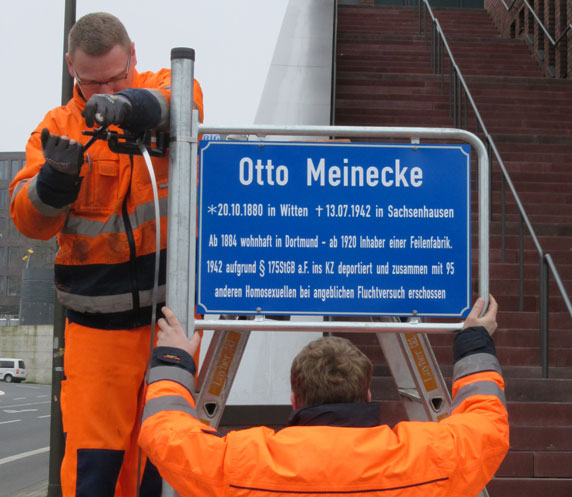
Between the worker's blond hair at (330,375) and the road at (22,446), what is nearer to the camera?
the worker's blond hair at (330,375)

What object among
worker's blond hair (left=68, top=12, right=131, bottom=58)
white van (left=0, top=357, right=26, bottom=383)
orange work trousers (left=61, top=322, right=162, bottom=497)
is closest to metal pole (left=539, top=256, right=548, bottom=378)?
orange work trousers (left=61, top=322, right=162, bottom=497)

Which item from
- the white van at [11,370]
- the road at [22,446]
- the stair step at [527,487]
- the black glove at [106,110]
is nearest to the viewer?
the black glove at [106,110]

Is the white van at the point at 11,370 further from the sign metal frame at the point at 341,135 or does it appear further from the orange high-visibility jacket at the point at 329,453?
the orange high-visibility jacket at the point at 329,453

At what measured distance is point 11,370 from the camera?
182 feet

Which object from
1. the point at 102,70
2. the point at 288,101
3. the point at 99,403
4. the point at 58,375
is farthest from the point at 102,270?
the point at 288,101

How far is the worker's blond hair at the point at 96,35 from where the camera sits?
9.15 ft

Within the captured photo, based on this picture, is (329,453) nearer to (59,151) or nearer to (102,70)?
(59,151)

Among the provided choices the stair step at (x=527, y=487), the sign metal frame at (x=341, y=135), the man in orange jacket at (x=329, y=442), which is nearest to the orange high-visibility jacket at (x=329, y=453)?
the man in orange jacket at (x=329, y=442)

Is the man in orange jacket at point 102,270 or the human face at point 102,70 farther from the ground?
the human face at point 102,70

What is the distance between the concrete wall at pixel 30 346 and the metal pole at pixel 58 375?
48678 millimetres

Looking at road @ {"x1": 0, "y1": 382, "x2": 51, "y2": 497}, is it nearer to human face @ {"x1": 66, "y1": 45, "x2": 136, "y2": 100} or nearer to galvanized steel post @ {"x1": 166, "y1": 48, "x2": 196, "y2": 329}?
human face @ {"x1": 66, "y1": 45, "x2": 136, "y2": 100}

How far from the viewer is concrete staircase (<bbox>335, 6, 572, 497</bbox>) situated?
19.5 ft

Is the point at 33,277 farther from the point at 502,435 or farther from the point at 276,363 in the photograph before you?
the point at 502,435

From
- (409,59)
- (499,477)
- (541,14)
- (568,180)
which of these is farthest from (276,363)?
(541,14)
